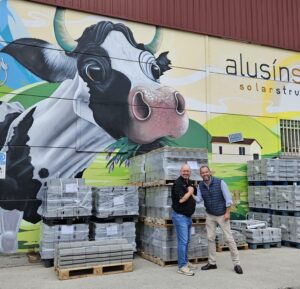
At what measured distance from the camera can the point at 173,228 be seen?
844cm

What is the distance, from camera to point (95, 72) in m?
11.2

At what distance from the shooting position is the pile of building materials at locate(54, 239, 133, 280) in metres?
7.35

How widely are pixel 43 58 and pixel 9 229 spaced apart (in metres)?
4.62

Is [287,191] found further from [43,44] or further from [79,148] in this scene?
[43,44]

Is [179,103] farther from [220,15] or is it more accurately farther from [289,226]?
[289,226]

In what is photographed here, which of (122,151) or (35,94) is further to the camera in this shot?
(122,151)

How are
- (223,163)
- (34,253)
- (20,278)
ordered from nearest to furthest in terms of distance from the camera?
(20,278) → (34,253) → (223,163)

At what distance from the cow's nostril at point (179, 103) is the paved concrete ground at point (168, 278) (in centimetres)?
507

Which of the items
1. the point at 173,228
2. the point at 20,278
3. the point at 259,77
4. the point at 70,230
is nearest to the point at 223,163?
the point at 259,77

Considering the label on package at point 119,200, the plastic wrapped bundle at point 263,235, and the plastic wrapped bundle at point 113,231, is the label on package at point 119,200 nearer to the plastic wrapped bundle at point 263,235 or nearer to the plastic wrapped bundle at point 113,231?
the plastic wrapped bundle at point 113,231

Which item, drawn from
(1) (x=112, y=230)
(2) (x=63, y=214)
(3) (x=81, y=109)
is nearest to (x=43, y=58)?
(3) (x=81, y=109)

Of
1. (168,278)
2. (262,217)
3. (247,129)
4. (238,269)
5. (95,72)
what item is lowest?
(168,278)

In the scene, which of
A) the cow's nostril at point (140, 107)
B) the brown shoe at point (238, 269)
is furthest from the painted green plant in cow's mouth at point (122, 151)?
the brown shoe at point (238, 269)

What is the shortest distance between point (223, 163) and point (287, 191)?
2.36 m
